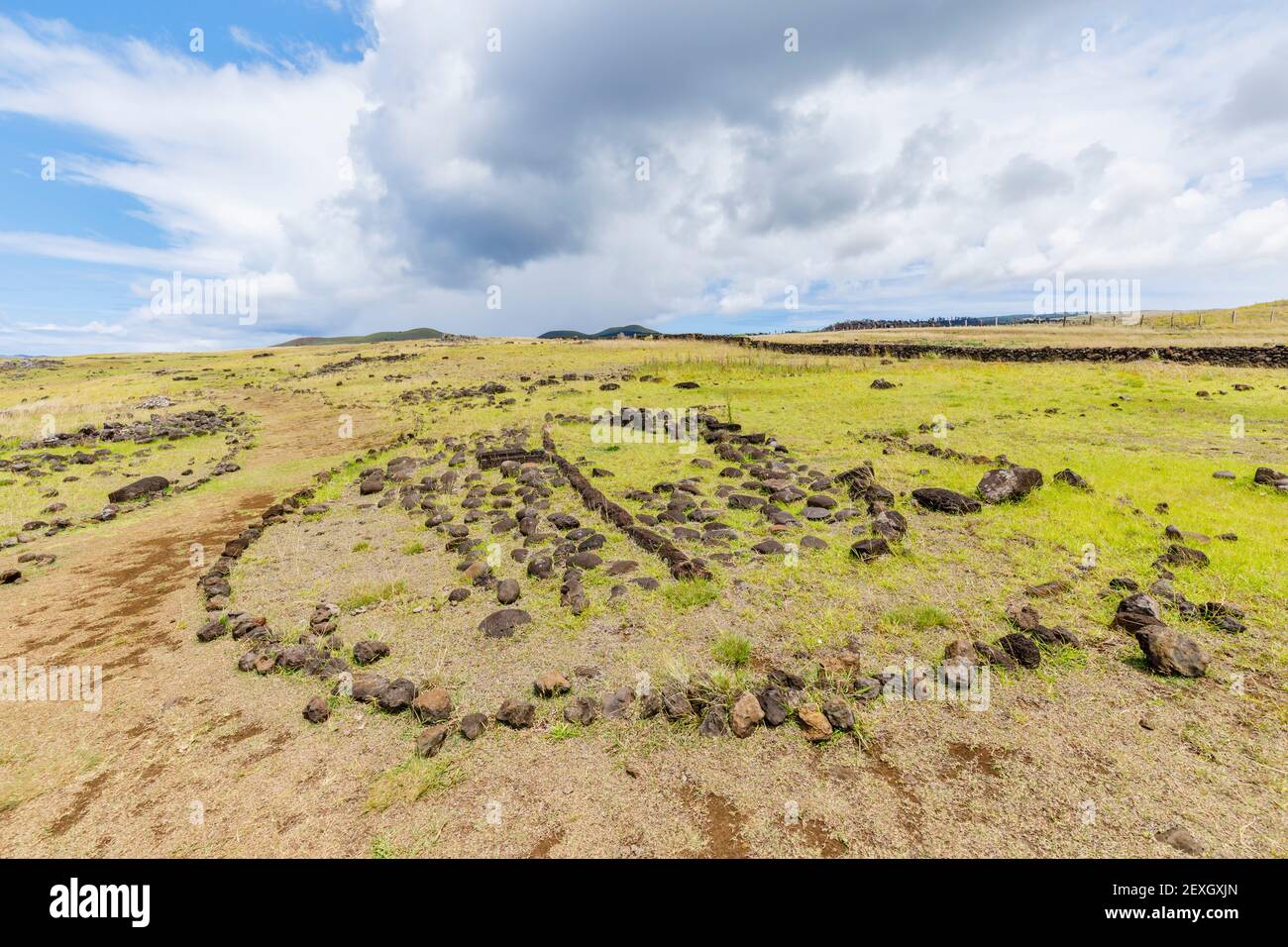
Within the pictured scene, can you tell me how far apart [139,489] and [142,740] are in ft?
49.0

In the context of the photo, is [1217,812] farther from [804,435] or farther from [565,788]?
[804,435]

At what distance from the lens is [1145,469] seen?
12.9 meters

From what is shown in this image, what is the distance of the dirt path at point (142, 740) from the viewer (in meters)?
4.46

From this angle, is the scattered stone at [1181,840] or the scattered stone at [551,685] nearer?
the scattered stone at [1181,840]

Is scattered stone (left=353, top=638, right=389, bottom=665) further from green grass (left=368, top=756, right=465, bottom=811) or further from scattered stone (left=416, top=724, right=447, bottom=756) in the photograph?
green grass (left=368, top=756, right=465, bottom=811)

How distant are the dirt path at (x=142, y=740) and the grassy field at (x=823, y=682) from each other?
0.10 metres

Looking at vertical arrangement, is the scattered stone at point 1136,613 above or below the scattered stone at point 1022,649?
above

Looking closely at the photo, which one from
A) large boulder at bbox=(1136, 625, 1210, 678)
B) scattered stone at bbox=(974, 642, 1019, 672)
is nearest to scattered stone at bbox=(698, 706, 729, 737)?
scattered stone at bbox=(974, 642, 1019, 672)

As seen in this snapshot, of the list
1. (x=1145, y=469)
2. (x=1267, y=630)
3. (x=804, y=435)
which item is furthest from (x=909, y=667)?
(x=804, y=435)

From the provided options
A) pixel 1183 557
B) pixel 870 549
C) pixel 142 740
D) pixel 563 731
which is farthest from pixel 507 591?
pixel 1183 557

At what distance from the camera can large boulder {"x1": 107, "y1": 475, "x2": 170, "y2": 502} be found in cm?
1555

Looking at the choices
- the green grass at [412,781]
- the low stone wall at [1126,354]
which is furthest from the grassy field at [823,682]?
the low stone wall at [1126,354]

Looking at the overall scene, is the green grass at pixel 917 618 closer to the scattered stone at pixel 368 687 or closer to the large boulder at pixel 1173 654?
the large boulder at pixel 1173 654

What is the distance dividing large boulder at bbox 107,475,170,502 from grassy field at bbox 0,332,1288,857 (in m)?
2.00
